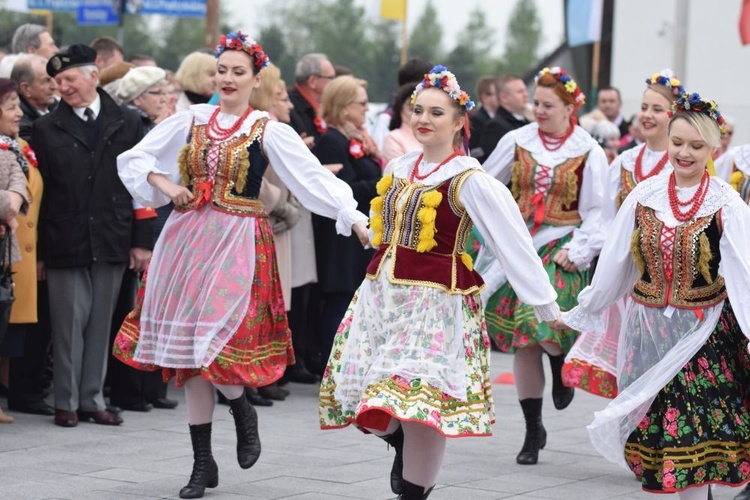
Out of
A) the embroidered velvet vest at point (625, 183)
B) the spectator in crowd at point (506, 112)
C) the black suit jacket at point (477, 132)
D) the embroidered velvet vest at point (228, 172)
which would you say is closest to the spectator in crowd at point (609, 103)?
the black suit jacket at point (477, 132)

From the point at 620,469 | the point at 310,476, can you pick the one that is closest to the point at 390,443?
the point at 310,476

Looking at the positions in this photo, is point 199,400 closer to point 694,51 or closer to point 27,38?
point 27,38

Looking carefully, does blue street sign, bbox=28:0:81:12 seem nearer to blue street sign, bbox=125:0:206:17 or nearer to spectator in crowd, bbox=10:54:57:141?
blue street sign, bbox=125:0:206:17

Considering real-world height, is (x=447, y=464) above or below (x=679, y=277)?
below

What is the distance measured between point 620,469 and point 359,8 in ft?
286

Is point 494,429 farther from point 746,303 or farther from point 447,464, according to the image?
point 746,303

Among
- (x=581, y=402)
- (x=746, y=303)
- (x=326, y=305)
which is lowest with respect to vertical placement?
(x=581, y=402)

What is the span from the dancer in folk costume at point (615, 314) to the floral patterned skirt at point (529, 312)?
1.05ft

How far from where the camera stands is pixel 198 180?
6.71 metres

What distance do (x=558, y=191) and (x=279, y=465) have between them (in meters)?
2.14

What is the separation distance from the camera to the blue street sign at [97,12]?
20.8 m

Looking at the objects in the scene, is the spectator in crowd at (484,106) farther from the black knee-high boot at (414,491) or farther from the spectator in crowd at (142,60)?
the black knee-high boot at (414,491)

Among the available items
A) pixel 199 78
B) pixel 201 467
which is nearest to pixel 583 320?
pixel 201 467

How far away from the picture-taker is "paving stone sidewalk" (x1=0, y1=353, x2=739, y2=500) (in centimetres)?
663
